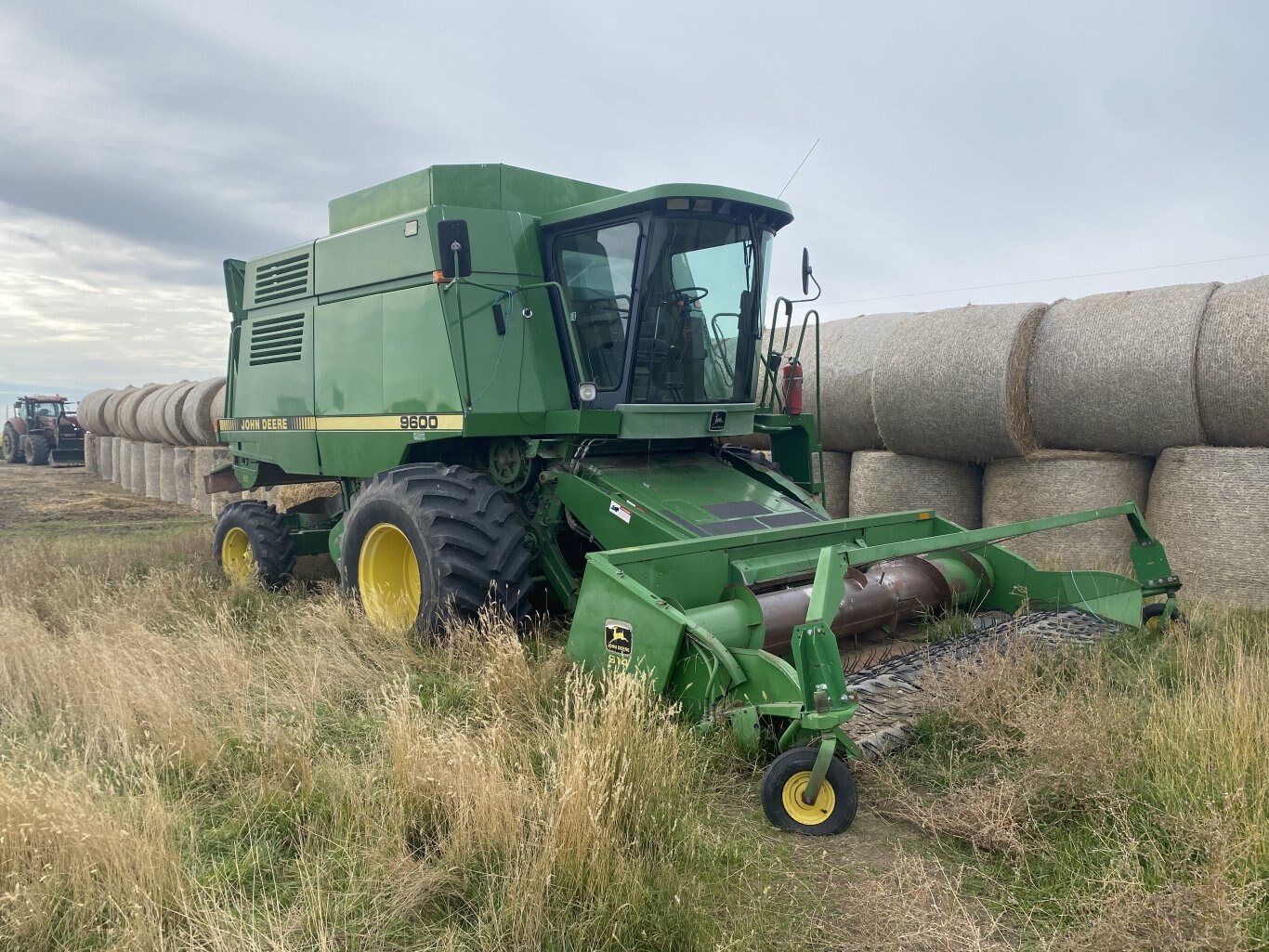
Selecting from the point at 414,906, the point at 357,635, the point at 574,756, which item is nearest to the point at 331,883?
the point at 414,906

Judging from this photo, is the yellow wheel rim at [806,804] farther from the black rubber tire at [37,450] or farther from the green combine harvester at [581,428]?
the black rubber tire at [37,450]

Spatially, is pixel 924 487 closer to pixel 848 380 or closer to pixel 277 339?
pixel 848 380

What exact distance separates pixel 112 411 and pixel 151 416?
197 inches

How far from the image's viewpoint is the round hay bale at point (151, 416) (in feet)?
61.3

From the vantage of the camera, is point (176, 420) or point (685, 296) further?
point (176, 420)

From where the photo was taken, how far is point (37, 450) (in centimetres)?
2823

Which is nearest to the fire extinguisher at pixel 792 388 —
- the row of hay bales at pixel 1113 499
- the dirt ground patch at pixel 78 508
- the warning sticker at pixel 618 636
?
the row of hay bales at pixel 1113 499

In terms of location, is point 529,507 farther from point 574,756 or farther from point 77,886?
point 77,886

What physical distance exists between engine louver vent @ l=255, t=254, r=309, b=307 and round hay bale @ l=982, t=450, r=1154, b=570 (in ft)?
18.4

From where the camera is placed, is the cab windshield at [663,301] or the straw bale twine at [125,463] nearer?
the cab windshield at [663,301]

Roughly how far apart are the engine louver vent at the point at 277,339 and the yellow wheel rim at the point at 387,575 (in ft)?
6.85

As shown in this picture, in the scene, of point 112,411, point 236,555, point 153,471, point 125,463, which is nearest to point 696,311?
point 236,555

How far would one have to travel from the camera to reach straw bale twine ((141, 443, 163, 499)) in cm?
1828

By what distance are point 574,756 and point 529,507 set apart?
3153mm
